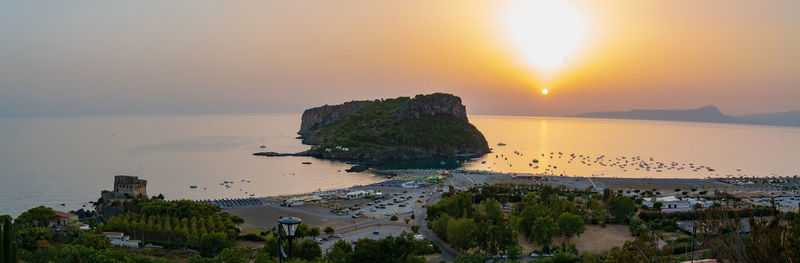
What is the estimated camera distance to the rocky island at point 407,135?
10274 cm

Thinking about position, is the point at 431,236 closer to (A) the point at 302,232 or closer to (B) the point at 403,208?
(A) the point at 302,232

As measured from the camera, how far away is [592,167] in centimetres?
9500

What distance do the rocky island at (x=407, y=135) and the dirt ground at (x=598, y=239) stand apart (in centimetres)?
6553

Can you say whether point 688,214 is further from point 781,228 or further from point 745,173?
point 745,173

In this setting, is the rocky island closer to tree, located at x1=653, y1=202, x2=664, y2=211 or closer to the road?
the road

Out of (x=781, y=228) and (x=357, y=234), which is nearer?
(x=781, y=228)

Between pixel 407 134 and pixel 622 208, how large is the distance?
76.7 meters

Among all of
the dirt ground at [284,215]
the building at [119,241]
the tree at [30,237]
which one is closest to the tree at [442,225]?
the dirt ground at [284,215]

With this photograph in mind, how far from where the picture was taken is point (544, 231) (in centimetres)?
2984

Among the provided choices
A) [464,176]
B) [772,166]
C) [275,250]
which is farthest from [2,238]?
[772,166]

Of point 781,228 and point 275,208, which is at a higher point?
point 781,228

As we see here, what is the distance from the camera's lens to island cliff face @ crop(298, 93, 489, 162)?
103000mm

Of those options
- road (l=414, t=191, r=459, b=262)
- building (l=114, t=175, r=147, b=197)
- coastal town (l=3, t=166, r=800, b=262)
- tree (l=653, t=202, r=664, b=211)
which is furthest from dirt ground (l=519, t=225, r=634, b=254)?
building (l=114, t=175, r=147, b=197)

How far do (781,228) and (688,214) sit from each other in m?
37.0
